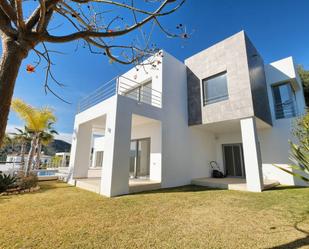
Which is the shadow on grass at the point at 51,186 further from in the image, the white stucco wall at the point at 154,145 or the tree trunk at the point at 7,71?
the tree trunk at the point at 7,71

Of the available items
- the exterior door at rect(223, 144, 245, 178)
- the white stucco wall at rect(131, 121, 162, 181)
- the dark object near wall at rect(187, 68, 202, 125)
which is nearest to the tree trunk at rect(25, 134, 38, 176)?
the white stucco wall at rect(131, 121, 162, 181)

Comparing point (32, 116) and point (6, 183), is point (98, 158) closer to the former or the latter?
point (32, 116)

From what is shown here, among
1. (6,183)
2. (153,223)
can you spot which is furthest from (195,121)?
(6,183)

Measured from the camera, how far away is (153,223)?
4.02m

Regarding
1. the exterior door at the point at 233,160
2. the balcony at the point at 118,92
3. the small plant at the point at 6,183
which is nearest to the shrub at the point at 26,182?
the small plant at the point at 6,183

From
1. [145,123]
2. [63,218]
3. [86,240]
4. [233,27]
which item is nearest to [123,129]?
[145,123]

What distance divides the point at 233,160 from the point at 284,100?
5.42 metres

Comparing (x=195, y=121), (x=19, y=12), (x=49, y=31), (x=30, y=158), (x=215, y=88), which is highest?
(x=215, y=88)

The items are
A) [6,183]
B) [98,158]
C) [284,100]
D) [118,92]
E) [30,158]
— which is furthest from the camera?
[98,158]

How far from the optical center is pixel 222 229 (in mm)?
3699

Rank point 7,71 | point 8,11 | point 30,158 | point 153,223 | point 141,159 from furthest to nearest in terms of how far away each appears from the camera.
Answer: point 141,159 < point 30,158 < point 153,223 < point 8,11 < point 7,71

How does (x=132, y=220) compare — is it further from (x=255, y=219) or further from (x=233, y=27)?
(x=233, y=27)

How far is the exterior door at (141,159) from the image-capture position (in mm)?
10164

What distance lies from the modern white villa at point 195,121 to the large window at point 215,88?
0.06 m
